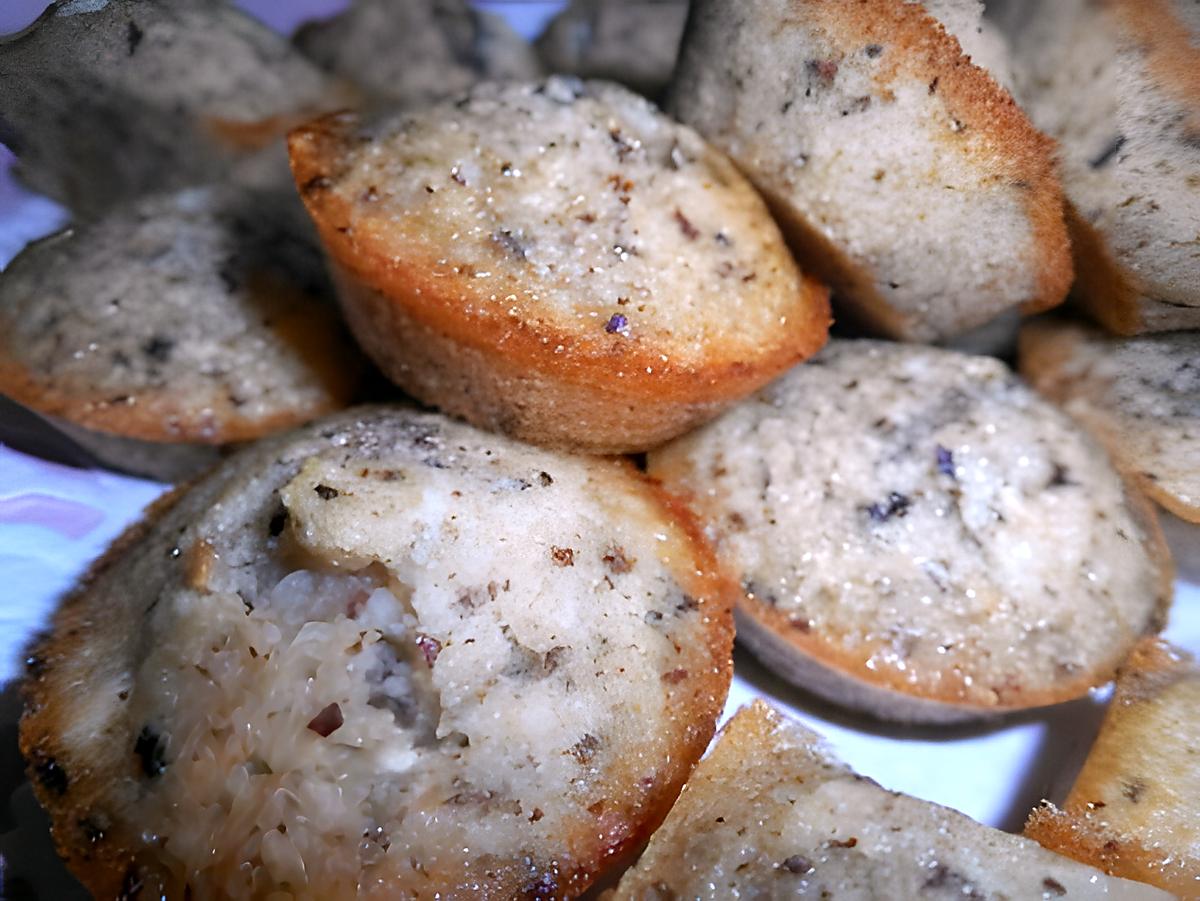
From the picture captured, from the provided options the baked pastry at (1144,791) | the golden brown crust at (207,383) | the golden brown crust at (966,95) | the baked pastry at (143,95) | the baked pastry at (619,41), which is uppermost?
the golden brown crust at (966,95)

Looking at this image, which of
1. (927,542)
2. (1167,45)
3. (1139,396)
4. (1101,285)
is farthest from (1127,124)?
(927,542)

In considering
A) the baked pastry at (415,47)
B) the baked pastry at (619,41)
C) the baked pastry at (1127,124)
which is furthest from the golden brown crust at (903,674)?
the baked pastry at (415,47)

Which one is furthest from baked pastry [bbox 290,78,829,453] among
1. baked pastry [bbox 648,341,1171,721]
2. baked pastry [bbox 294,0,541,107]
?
baked pastry [bbox 294,0,541,107]

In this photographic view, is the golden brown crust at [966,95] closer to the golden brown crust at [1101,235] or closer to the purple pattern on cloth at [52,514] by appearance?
the golden brown crust at [1101,235]

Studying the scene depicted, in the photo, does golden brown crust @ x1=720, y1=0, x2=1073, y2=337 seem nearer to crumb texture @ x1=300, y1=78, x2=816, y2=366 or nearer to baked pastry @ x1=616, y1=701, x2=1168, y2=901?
crumb texture @ x1=300, y1=78, x2=816, y2=366

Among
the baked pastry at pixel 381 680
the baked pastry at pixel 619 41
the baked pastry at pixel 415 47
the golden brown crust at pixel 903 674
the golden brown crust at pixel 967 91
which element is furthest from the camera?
the baked pastry at pixel 415 47

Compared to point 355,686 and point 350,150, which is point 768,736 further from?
point 350,150
